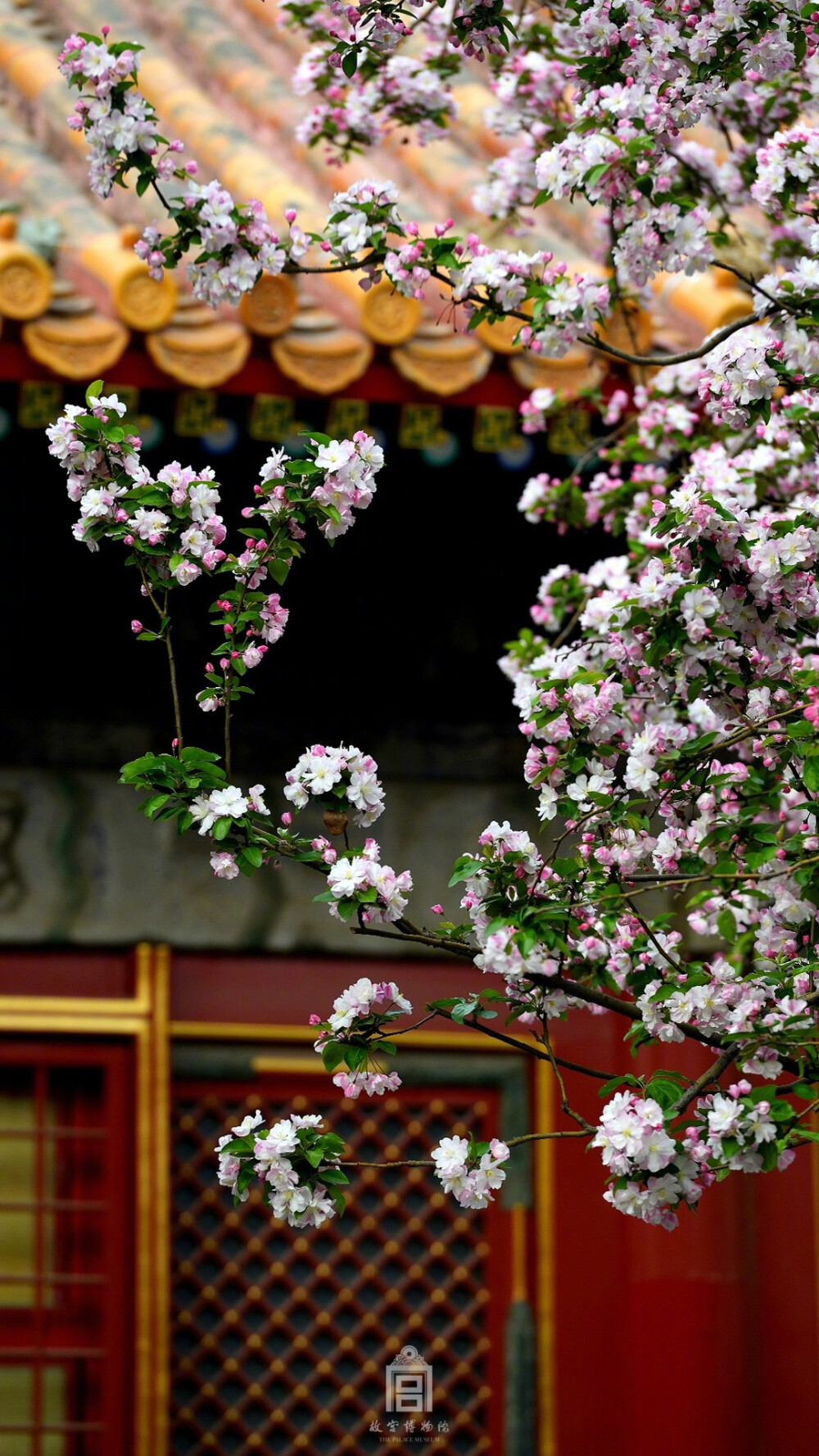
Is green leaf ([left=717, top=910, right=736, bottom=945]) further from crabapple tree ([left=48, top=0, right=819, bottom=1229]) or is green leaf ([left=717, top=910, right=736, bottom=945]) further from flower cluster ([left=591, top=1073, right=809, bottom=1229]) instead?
flower cluster ([left=591, top=1073, right=809, bottom=1229])

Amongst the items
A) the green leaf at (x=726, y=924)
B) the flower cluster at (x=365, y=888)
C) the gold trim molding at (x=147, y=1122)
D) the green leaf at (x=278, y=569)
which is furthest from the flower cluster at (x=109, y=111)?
the gold trim molding at (x=147, y=1122)

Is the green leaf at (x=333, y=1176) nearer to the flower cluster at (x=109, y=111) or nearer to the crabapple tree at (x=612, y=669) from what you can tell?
the crabapple tree at (x=612, y=669)

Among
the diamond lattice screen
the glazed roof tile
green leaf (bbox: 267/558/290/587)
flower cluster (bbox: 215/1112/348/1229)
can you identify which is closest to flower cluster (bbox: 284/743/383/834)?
green leaf (bbox: 267/558/290/587)

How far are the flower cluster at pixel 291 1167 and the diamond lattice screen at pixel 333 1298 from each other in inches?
91.1

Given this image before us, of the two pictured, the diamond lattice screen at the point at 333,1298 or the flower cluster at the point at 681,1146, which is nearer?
the flower cluster at the point at 681,1146

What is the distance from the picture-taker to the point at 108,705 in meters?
5.40

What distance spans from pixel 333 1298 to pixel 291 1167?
2638mm

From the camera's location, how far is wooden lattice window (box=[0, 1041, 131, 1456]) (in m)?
5.00

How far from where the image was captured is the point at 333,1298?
5.28 meters

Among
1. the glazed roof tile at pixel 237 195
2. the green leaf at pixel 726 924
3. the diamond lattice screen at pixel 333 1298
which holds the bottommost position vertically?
the diamond lattice screen at pixel 333 1298

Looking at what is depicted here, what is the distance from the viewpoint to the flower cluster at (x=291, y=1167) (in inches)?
109

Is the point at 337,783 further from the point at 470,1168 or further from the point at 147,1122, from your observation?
the point at 147,1122

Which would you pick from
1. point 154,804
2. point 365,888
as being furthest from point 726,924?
point 154,804

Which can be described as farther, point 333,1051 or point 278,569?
point 278,569
